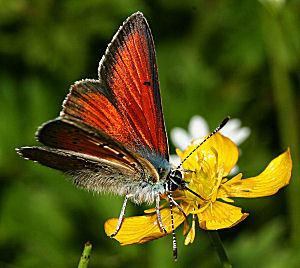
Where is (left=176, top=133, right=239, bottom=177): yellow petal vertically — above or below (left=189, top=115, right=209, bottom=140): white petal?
below

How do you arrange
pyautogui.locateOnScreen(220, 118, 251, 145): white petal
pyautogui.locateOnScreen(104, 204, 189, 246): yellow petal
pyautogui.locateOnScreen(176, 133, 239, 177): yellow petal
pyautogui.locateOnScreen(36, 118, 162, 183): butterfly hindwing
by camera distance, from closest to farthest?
pyautogui.locateOnScreen(36, 118, 162, 183): butterfly hindwing
pyautogui.locateOnScreen(104, 204, 189, 246): yellow petal
pyautogui.locateOnScreen(176, 133, 239, 177): yellow petal
pyautogui.locateOnScreen(220, 118, 251, 145): white petal

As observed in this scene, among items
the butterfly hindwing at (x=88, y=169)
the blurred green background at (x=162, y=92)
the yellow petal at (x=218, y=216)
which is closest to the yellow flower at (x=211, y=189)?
the yellow petal at (x=218, y=216)

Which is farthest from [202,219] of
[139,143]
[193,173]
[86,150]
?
[86,150]

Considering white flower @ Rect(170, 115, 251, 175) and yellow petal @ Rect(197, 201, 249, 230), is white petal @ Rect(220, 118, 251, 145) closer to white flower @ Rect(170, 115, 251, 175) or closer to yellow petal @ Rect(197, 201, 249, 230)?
white flower @ Rect(170, 115, 251, 175)

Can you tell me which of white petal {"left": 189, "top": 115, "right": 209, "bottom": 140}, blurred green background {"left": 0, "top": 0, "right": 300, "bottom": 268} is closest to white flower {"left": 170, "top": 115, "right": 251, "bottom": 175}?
white petal {"left": 189, "top": 115, "right": 209, "bottom": 140}

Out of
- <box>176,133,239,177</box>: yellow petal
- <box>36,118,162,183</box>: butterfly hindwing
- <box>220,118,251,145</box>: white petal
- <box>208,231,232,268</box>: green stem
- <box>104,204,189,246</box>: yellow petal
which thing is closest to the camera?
<box>208,231,232,268</box>: green stem

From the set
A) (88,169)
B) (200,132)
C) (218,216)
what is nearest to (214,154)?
(218,216)

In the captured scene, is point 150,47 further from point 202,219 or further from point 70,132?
point 202,219

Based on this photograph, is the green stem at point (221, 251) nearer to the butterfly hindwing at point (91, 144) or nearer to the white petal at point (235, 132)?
the butterfly hindwing at point (91, 144)
